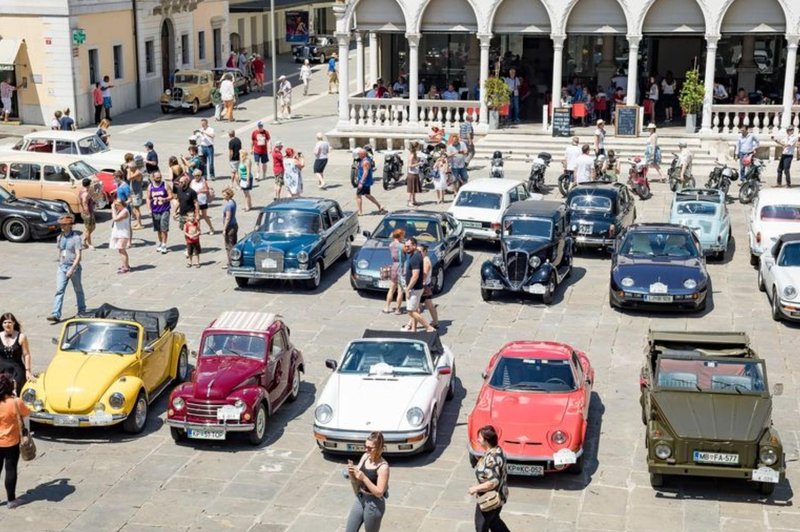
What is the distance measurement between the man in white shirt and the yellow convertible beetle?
50.3 feet

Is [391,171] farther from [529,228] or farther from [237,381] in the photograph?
[237,381]

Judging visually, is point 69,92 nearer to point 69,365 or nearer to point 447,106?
point 447,106

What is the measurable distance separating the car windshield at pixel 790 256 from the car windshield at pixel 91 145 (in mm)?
19702

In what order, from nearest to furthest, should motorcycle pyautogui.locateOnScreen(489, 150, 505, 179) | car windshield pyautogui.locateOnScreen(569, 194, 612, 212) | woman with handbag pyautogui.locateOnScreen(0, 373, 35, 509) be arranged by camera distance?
woman with handbag pyautogui.locateOnScreen(0, 373, 35, 509) → car windshield pyautogui.locateOnScreen(569, 194, 612, 212) → motorcycle pyautogui.locateOnScreen(489, 150, 505, 179)

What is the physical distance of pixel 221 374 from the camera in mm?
18438

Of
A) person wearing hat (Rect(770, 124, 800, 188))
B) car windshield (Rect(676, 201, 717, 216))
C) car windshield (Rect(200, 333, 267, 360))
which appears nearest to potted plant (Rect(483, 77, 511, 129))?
person wearing hat (Rect(770, 124, 800, 188))

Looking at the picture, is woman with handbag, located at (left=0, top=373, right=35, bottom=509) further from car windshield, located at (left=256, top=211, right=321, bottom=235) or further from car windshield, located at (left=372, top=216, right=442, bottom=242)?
car windshield, located at (left=372, top=216, right=442, bottom=242)

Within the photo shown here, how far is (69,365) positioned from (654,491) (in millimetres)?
8601

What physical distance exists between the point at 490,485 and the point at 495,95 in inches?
1094

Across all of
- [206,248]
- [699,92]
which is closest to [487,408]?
[206,248]

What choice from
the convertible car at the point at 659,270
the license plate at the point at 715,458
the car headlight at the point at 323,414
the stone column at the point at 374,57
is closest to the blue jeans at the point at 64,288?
the car headlight at the point at 323,414

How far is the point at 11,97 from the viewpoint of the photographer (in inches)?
1781

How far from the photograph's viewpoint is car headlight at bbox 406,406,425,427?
1731 centimetres

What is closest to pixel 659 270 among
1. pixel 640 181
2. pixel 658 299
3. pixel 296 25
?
pixel 658 299
